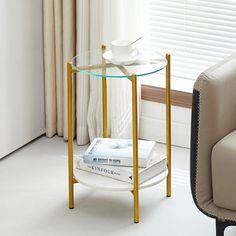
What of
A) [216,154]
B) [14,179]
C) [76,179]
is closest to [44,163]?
[14,179]

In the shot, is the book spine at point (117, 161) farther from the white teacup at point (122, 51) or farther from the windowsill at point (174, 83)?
the windowsill at point (174, 83)

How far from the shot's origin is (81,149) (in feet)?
12.0

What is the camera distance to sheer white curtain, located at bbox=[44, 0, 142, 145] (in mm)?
3512

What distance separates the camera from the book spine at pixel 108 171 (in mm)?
2998

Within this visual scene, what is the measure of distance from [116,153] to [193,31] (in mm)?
877

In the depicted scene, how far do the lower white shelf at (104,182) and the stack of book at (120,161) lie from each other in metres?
0.01

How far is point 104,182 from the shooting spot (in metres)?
3.01

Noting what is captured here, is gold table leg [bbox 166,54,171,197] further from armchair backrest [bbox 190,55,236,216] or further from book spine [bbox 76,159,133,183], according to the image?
armchair backrest [bbox 190,55,236,216]

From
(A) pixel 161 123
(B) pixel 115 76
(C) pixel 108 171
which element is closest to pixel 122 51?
(B) pixel 115 76

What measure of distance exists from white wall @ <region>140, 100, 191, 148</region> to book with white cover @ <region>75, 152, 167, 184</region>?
60cm

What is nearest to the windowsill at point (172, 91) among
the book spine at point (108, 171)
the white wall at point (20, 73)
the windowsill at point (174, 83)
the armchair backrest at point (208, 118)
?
the windowsill at point (174, 83)

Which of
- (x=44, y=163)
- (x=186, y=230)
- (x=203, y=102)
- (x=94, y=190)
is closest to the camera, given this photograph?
(x=203, y=102)

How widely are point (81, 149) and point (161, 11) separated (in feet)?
2.47

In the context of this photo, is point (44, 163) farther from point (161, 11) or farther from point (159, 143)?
point (161, 11)
